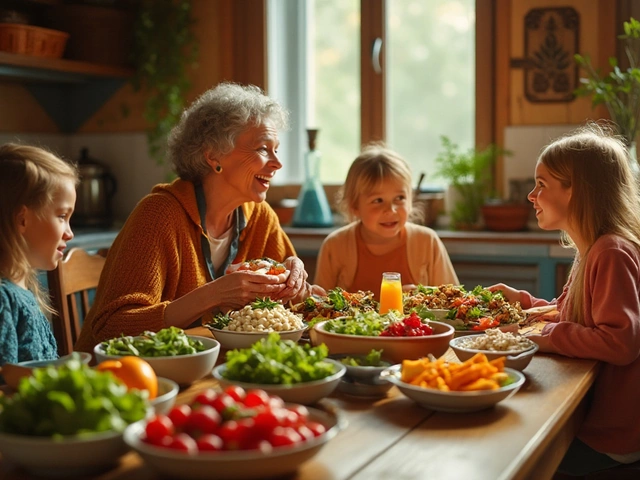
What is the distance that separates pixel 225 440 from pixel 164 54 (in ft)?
12.3

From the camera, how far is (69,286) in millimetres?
2447

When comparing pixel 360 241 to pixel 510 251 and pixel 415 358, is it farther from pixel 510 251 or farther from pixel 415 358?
pixel 415 358

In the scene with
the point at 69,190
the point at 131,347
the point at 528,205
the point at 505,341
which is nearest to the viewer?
the point at 131,347

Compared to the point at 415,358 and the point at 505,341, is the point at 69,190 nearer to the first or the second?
the point at 415,358

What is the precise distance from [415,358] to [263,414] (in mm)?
631

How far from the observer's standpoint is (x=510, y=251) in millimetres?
3543

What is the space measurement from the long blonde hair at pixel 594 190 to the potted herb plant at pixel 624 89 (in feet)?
4.75

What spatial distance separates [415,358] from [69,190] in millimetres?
903

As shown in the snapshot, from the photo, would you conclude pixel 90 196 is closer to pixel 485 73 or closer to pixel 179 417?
pixel 485 73

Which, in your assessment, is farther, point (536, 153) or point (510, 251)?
point (536, 153)

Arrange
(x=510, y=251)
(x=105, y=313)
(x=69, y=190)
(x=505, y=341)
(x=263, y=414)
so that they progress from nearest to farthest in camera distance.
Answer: (x=263, y=414) < (x=505, y=341) < (x=69, y=190) < (x=105, y=313) < (x=510, y=251)

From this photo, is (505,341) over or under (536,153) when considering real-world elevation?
under

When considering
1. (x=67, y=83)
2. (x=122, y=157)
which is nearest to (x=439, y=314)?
(x=122, y=157)

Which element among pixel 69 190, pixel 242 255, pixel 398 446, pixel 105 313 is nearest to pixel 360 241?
pixel 242 255
